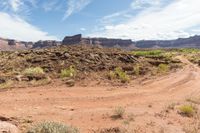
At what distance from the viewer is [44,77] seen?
75.8 feet

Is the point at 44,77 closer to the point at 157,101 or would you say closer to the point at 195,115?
the point at 157,101

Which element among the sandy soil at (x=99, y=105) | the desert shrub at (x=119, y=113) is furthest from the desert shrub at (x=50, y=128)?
the desert shrub at (x=119, y=113)

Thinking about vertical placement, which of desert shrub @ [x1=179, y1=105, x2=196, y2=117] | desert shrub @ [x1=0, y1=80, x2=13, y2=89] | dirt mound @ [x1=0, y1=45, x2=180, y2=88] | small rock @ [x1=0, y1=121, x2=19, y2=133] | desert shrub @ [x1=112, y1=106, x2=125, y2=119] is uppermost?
dirt mound @ [x1=0, y1=45, x2=180, y2=88]

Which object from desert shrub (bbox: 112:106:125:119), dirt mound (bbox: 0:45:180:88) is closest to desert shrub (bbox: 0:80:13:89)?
dirt mound (bbox: 0:45:180:88)

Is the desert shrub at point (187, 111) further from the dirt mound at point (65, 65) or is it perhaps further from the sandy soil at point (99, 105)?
the dirt mound at point (65, 65)

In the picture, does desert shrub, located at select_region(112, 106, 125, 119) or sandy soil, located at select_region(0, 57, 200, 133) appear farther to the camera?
desert shrub, located at select_region(112, 106, 125, 119)

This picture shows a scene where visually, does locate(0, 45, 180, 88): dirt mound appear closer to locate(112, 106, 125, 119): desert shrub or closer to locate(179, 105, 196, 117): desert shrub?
locate(179, 105, 196, 117): desert shrub

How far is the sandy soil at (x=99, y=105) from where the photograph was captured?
498 inches

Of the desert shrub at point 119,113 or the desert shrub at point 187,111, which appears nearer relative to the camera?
the desert shrub at point 119,113

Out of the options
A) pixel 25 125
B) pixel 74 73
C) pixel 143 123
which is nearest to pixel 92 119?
pixel 143 123

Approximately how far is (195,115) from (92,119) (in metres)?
5.18

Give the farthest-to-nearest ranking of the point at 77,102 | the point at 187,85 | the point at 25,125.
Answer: the point at 187,85
the point at 77,102
the point at 25,125

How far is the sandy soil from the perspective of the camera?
12.6m

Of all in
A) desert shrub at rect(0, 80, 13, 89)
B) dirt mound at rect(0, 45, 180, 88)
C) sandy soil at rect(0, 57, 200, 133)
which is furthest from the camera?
dirt mound at rect(0, 45, 180, 88)
